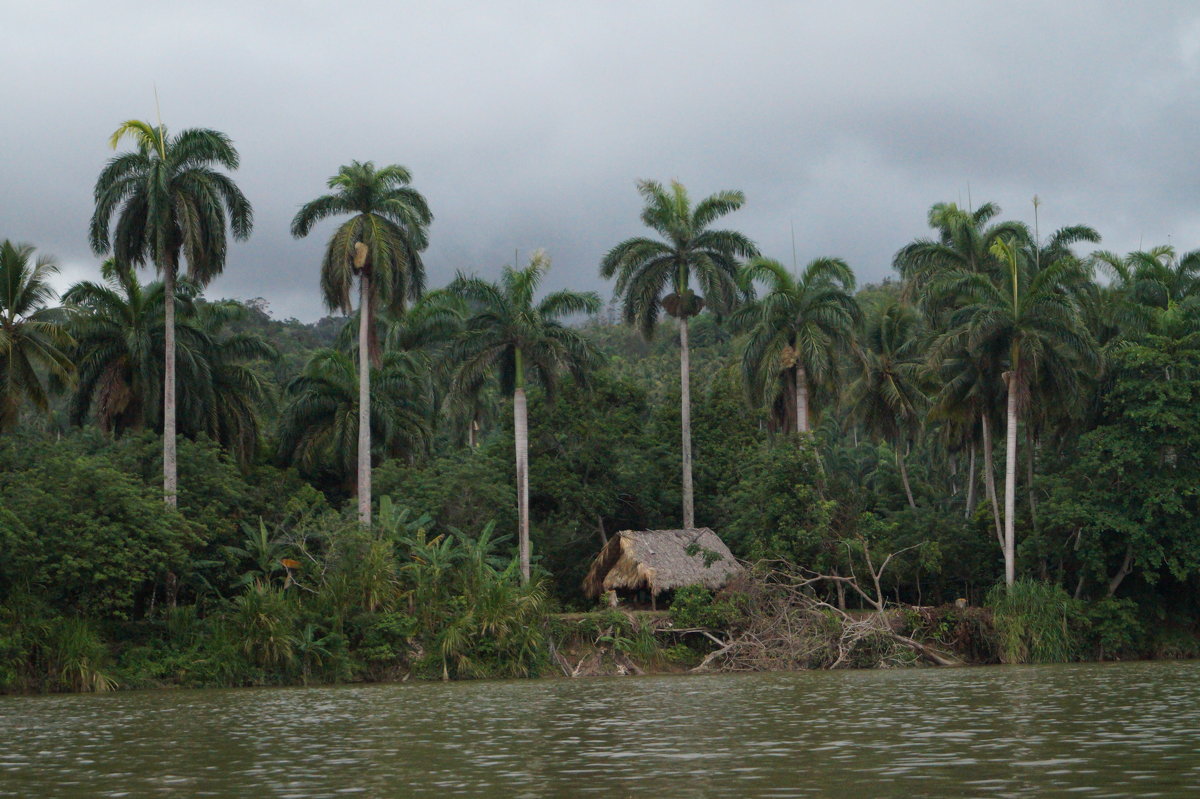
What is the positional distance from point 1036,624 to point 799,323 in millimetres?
15065

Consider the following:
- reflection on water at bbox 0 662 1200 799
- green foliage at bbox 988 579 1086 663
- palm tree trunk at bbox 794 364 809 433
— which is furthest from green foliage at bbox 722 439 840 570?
reflection on water at bbox 0 662 1200 799

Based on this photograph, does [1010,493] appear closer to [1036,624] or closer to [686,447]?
[1036,624]

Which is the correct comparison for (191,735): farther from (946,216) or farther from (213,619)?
(946,216)

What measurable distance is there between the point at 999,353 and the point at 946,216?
13027mm

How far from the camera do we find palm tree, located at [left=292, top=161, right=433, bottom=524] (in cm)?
4453

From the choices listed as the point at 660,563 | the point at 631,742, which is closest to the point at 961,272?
the point at 660,563

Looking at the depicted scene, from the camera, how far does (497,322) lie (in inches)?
1887

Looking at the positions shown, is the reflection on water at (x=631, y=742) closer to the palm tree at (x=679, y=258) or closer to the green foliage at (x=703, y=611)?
the green foliage at (x=703, y=611)

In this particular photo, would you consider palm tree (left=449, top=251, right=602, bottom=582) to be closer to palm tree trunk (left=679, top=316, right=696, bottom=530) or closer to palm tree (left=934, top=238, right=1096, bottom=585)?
palm tree trunk (left=679, top=316, right=696, bottom=530)

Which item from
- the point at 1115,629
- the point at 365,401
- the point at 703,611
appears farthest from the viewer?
the point at 365,401

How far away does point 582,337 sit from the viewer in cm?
4859

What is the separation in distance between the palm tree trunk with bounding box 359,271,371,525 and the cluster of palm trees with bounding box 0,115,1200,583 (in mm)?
108

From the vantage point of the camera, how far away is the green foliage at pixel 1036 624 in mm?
41062

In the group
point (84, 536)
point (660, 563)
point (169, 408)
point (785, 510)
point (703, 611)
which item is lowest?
point (703, 611)
